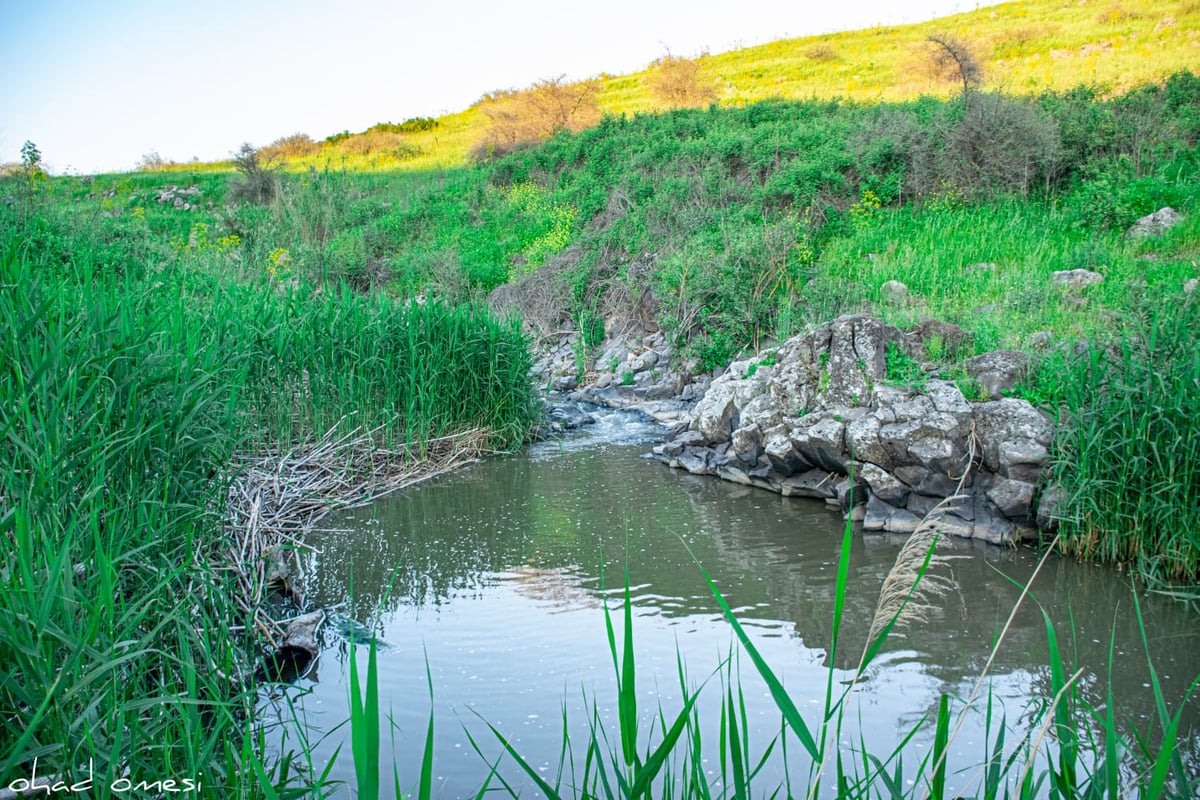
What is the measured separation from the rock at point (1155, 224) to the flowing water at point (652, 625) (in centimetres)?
736

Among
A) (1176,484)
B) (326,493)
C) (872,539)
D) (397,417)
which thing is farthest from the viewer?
(397,417)

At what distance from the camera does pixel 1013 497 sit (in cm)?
622

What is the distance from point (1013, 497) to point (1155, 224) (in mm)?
7515

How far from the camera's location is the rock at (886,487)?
685 cm

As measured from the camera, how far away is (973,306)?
9.47 metres

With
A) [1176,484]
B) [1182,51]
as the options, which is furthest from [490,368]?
[1182,51]

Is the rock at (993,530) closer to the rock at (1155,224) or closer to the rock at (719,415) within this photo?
the rock at (719,415)

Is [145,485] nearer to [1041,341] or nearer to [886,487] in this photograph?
[886,487]

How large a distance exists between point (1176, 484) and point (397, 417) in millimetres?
6669

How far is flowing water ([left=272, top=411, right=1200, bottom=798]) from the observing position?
3.76 meters

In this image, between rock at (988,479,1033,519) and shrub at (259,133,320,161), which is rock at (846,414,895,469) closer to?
rock at (988,479,1033,519)

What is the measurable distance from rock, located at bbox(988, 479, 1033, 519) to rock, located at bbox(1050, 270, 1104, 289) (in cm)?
432

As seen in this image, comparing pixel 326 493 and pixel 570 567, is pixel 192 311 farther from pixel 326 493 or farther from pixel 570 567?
pixel 570 567

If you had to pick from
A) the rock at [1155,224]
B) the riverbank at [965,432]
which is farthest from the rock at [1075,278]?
the riverbank at [965,432]
